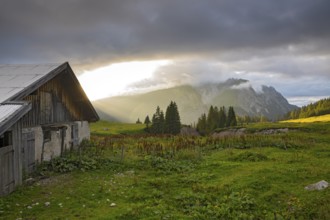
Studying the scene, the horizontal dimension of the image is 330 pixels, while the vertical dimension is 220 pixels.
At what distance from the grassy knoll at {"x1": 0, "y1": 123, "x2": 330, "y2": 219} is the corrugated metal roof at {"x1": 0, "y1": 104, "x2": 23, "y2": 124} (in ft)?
11.5

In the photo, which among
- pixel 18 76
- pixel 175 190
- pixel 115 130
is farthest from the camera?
pixel 115 130

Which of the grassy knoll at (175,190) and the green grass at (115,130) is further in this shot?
the green grass at (115,130)

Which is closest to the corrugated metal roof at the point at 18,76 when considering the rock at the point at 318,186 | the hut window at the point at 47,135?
the hut window at the point at 47,135

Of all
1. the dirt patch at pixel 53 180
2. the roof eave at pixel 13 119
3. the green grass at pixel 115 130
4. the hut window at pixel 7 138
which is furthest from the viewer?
the green grass at pixel 115 130

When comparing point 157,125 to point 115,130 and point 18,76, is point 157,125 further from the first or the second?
point 18,76

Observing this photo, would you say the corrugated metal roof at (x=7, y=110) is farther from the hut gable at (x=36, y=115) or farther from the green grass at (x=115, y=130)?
the green grass at (x=115, y=130)

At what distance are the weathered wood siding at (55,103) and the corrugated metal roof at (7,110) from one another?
167 inches

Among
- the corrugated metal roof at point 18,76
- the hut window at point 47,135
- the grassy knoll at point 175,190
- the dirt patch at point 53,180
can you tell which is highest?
the corrugated metal roof at point 18,76

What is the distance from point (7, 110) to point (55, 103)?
894 cm

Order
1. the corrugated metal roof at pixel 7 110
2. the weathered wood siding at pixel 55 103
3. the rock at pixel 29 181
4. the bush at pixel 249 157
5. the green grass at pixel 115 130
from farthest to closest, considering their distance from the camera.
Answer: the green grass at pixel 115 130 < the bush at pixel 249 157 < the weathered wood siding at pixel 55 103 < the rock at pixel 29 181 < the corrugated metal roof at pixel 7 110

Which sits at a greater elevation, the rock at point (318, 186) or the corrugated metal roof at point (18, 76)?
the corrugated metal roof at point (18, 76)

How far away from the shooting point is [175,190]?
48.5ft

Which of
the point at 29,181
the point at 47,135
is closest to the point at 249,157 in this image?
the point at 47,135

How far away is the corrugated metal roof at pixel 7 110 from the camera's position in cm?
1236
